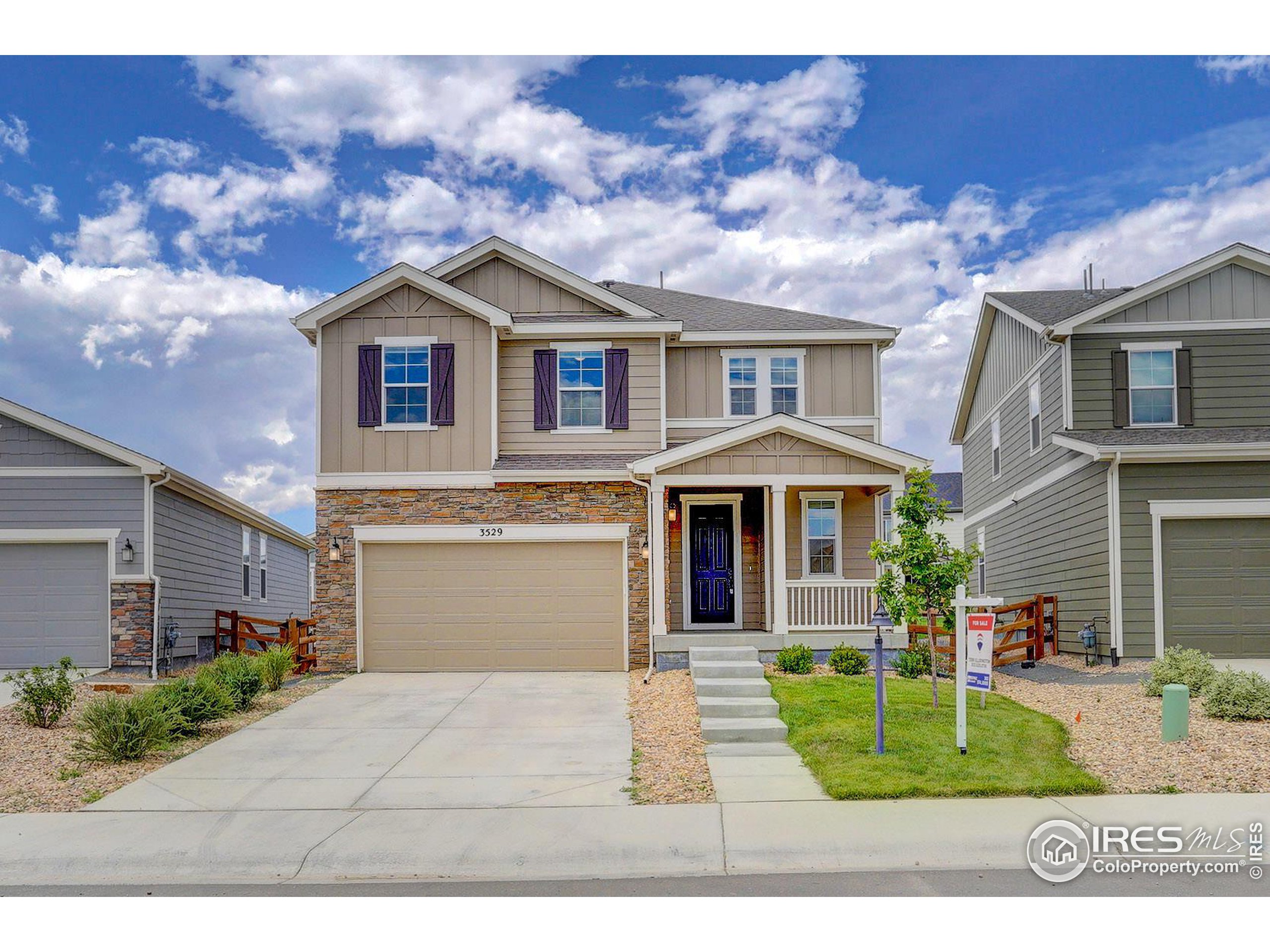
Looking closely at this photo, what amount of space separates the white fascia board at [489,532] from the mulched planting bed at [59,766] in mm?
3954

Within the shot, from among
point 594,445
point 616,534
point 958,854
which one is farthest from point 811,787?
point 594,445

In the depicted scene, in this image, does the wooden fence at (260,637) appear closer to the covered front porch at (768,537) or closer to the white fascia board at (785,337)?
the covered front porch at (768,537)

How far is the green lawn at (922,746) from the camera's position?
8727mm

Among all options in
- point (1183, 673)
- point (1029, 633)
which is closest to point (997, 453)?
point (1029, 633)

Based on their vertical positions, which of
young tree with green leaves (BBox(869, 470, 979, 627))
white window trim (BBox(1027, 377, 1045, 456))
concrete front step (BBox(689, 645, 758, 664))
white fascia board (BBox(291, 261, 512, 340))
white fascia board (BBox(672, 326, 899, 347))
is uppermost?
white fascia board (BBox(291, 261, 512, 340))

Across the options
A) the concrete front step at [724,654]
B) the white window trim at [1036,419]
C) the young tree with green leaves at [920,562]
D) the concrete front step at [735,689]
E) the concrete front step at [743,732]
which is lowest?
the concrete front step at [743,732]

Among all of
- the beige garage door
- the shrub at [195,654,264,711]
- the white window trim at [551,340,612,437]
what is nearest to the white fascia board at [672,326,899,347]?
the white window trim at [551,340,612,437]

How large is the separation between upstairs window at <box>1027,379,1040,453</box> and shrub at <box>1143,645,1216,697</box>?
692cm

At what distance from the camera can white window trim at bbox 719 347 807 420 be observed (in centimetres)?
1811

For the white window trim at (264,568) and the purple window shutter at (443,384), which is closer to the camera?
the purple window shutter at (443,384)

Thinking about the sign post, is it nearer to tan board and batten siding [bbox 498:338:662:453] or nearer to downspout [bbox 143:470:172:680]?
tan board and batten siding [bbox 498:338:662:453]

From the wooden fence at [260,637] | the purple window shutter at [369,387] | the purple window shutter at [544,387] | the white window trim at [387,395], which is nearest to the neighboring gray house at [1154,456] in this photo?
the purple window shutter at [544,387]

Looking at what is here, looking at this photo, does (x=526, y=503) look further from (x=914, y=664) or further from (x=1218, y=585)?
(x=1218, y=585)

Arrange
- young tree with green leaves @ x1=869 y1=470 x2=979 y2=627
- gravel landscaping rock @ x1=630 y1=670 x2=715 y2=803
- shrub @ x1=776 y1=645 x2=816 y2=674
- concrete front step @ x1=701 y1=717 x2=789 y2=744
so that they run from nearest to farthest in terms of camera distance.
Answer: gravel landscaping rock @ x1=630 y1=670 x2=715 y2=803 → concrete front step @ x1=701 y1=717 x2=789 y2=744 → young tree with green leaves @ x1=869 y1=470 x2=979 y2=627 → shrub @ x1=776 y1=645 x2=816 y2=674
